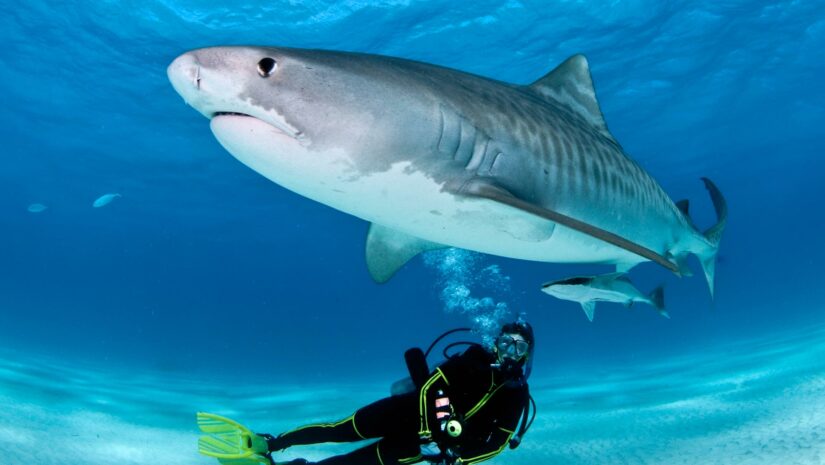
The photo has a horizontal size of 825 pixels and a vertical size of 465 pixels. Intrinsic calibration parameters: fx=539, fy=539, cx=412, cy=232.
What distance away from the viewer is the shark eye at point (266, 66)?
7.18 ft

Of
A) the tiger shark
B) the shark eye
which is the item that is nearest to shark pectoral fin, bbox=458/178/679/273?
the tiger shark

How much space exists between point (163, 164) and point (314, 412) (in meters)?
18.2

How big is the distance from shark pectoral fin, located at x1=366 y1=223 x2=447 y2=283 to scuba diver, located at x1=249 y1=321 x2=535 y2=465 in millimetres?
731

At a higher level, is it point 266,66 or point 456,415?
point 266,66

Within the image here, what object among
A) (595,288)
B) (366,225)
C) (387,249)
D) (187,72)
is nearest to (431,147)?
(187,72)

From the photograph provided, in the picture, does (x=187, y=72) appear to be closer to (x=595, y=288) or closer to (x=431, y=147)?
(x=431, y=147)

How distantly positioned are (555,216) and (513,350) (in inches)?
69.9

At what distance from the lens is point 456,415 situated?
376 cm

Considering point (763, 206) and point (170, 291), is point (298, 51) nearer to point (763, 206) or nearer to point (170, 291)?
point (763, 206)

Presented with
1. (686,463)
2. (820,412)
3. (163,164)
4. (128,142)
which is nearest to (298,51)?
(686,463)

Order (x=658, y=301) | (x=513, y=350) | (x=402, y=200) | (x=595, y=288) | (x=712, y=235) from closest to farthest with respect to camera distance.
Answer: (x=402, y=200) → (x=513, y=350) → (x=595, y=288) → (x=712, y=235) → (x=658, y=301)

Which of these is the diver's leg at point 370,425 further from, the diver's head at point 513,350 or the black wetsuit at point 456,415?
the diver's head at point 513,350

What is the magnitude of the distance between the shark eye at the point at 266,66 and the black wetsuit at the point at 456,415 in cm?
258

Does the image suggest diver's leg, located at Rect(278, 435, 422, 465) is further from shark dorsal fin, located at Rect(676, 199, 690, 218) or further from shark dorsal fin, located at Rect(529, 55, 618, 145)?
shark dorsal fin, located at Rect(676, 199, 690, 218)
